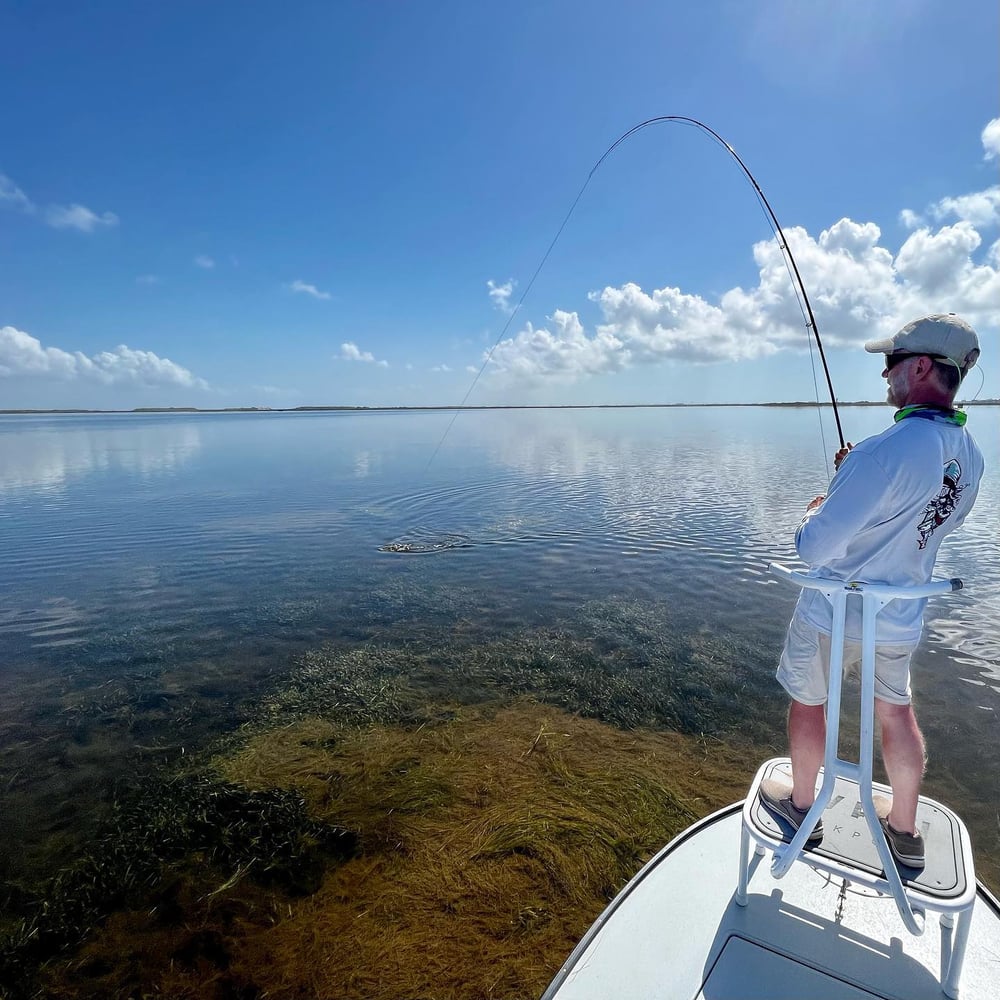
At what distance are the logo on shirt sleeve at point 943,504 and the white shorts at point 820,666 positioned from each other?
0.61m

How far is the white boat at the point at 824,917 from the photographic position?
2.69 meters

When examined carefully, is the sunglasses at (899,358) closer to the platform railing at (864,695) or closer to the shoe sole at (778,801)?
the platform railing at (864,695)

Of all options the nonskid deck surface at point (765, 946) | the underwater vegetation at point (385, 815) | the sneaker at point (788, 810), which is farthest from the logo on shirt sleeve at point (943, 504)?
the underwater vegetation at point (385, 815)

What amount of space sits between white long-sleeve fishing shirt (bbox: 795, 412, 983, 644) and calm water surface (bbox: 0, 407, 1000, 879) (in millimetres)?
4476

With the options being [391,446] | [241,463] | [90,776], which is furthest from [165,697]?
[391,446]

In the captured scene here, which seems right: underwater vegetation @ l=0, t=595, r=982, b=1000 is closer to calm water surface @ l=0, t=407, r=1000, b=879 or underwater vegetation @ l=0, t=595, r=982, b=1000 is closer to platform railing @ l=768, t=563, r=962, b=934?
calm water surface @ l=0, t=407, r=1000, b=879

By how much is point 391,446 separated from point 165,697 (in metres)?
44.1

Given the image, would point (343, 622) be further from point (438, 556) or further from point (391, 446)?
point (391, 446)

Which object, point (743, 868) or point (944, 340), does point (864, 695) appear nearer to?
point (743, 868)

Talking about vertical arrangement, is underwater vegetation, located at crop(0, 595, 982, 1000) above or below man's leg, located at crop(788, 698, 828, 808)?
below

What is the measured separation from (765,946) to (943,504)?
2.64m

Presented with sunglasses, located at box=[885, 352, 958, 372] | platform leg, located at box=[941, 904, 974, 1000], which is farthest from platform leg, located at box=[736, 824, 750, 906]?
sunglasses, located at box=[885, 352, 958, 372]

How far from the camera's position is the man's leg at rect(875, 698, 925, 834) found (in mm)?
2924

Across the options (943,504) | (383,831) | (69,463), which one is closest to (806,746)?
(943,504)
